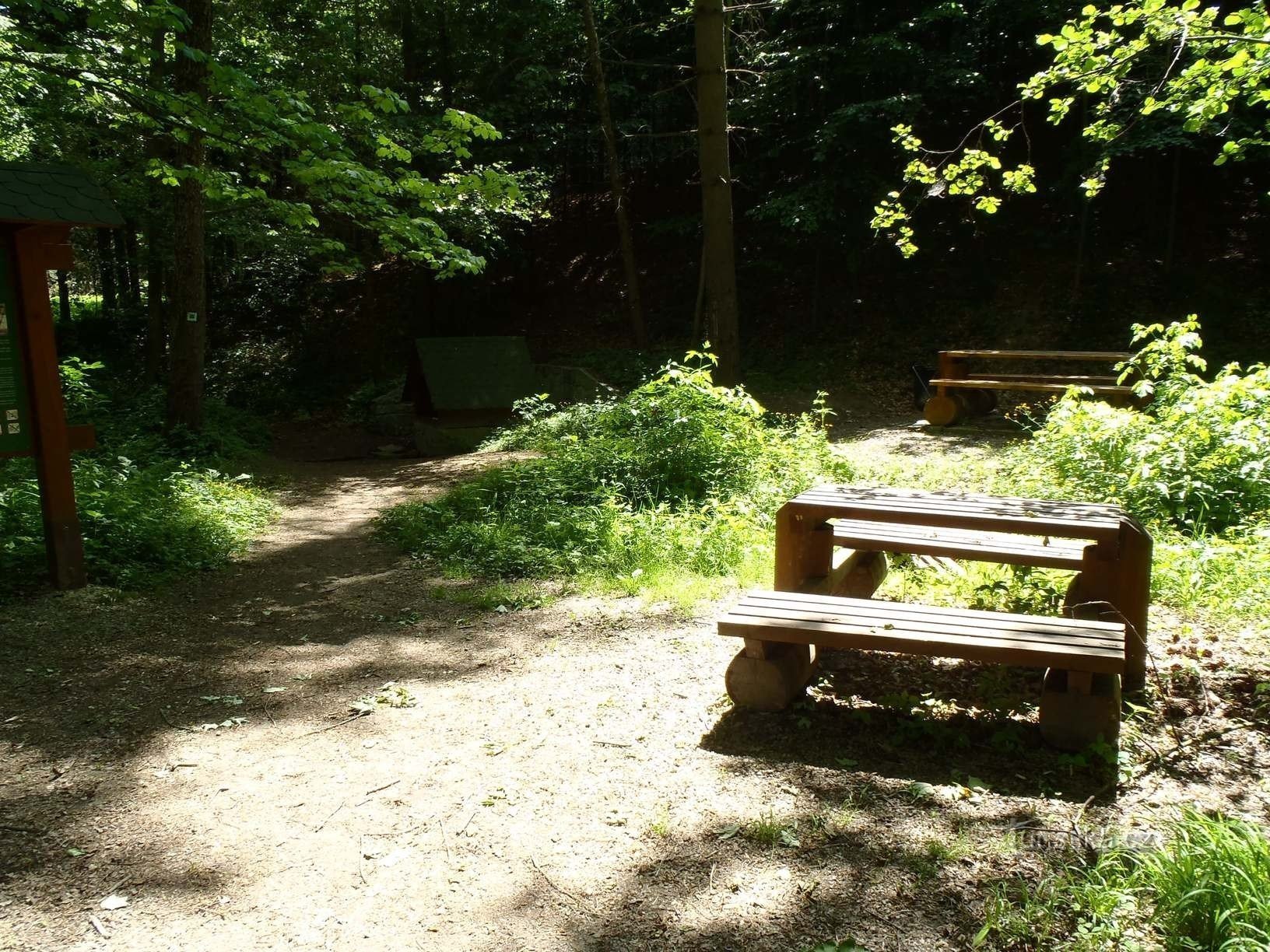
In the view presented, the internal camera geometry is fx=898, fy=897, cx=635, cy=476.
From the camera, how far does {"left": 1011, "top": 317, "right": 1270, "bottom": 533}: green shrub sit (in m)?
6.36

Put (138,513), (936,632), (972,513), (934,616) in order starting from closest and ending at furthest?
1. (936,632)
2. (934,616)
3. (972,513)
4. (138,513)

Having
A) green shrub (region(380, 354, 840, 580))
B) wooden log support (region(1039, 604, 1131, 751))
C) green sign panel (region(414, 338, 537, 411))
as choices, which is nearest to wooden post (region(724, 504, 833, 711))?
wooden log support (region(1039, 604, 1131, 751))

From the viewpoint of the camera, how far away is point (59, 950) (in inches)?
101

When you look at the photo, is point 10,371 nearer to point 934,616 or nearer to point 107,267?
point 934,616

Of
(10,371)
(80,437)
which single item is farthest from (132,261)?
(10,371)

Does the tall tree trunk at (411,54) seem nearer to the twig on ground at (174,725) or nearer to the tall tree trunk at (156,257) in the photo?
the tall tree trunk at (156,257)

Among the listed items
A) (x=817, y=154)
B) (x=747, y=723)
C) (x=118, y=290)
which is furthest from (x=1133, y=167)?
(x=118, y=290)

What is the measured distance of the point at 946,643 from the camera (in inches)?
138

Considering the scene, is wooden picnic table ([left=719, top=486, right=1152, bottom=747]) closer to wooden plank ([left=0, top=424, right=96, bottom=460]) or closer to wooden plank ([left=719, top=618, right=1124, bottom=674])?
wooden plank ([left=719, top=618, right=1124, bottom=674])

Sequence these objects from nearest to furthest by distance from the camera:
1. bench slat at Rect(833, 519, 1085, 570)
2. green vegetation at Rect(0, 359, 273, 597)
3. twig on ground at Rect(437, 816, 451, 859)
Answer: twig on ground at Rect(437, 816, 451, 859), bench slat at Rect(833, 519, 1085, 570), green vegetation at Rect(0, 359, 273, 597)

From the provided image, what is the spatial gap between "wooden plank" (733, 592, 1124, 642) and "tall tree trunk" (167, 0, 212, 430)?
1043 cm

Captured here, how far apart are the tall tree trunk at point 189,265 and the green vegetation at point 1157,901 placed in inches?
472

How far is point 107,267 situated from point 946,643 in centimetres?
2809

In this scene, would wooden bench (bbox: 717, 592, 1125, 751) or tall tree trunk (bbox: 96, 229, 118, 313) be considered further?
tall tree trunk (bbox: 96, 229, 118, 313)
